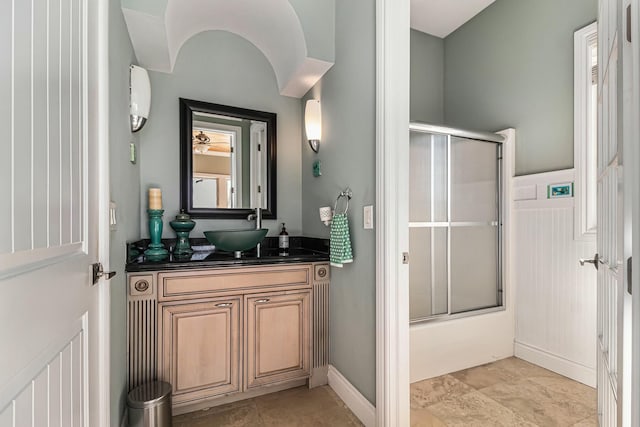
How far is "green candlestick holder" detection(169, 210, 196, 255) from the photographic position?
2043mm

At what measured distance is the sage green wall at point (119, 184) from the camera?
4.33ft

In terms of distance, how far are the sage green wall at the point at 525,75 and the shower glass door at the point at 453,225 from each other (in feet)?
0.94

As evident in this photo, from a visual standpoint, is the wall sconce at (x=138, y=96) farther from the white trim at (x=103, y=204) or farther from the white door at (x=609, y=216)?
the white door at (x=609, y=216)

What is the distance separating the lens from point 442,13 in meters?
2.89

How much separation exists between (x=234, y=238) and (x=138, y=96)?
0.99 meters

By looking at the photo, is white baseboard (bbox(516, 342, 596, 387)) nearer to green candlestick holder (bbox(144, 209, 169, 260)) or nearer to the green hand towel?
the green hand towel

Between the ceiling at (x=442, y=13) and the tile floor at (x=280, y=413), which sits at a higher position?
the ceiling at (x=442, y=13)

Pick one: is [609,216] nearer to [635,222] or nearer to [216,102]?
[635,222]

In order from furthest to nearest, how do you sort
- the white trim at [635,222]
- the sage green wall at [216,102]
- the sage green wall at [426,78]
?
the sage green wall at [426,78] → the sage green wall at [216,102] → the white trim at [635,222]

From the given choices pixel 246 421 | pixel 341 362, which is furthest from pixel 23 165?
pixel 341 362

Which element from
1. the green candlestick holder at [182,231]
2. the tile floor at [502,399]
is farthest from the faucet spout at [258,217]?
the tile floor at [502,399]

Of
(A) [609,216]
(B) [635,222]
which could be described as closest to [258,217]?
(A) [609,216]

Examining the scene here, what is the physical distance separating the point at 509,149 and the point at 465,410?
77.6 inches

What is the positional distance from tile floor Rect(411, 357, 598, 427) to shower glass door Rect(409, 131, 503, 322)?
1.45ft
